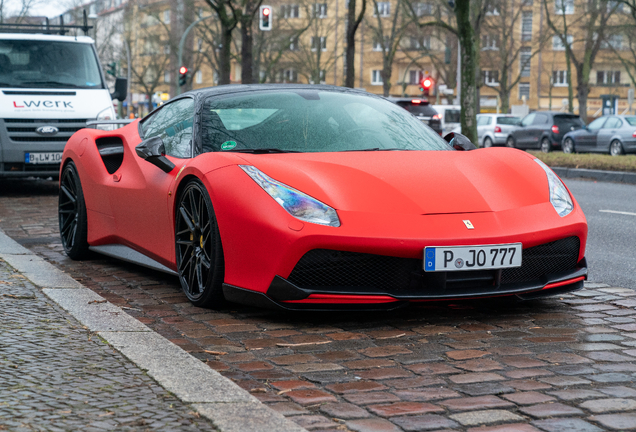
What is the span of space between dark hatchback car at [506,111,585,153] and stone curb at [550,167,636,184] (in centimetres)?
1284

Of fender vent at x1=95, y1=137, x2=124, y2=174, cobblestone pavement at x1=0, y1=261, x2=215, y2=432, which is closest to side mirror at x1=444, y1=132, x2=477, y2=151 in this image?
fender vent at x1=95, y1=137, x2=124, y2=174

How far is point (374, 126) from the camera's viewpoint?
534 cm

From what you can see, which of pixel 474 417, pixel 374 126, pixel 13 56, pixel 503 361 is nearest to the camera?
pixel 474 417

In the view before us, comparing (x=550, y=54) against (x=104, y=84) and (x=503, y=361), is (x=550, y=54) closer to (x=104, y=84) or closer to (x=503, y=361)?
(x=104, y=84)

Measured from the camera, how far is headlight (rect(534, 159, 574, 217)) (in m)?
4.57

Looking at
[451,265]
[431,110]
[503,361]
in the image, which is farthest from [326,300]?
[431,110]

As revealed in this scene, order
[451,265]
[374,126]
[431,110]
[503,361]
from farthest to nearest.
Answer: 1. [431,110]
2. [374,126]
3. [451,265]
4. [503,361]

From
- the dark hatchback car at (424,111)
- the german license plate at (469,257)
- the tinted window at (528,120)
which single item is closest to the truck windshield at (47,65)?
the german license plate at (469,257)

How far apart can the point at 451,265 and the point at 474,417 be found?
1.26 metres

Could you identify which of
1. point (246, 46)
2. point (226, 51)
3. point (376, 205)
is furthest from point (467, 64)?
point (376, 205)

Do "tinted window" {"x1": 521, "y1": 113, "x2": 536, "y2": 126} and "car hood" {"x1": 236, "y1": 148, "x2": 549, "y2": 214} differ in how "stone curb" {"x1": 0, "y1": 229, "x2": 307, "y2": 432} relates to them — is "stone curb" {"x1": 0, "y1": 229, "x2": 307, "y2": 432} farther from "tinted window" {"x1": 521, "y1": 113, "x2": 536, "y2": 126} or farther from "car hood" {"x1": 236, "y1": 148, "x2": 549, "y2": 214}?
"tinted window" {"x1": 521, "y1": 113, "x2": 536, "y2": 126}

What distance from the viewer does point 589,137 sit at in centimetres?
2828

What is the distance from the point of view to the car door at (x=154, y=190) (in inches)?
208

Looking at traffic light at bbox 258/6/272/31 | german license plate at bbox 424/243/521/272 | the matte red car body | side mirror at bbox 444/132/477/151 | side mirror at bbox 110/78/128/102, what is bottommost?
german license plate at bbox 424/243/521/272
